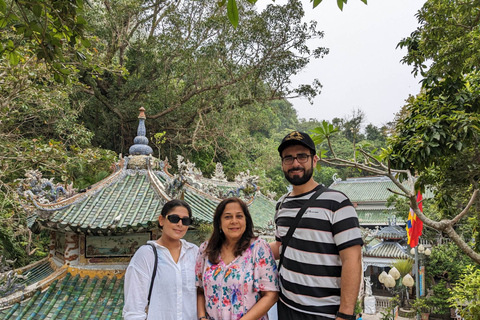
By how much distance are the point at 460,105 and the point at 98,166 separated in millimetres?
10602

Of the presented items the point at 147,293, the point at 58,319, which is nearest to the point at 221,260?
the point at 147,293

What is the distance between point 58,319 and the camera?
4223mm

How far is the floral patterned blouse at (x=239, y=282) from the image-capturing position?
78.5 inches

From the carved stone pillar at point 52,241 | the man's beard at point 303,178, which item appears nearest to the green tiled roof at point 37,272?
the carved stone pillar at point 52,241

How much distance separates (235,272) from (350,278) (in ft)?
2.15

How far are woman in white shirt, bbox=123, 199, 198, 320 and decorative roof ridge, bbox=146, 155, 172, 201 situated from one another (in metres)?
2.39

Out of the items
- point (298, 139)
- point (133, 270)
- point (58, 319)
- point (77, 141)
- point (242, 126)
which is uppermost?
point (242, 126)

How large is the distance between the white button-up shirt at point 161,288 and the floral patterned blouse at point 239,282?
0.47 ft

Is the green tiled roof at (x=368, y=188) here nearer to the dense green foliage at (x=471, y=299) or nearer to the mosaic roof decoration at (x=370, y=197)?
the mosaic roof decoration at (x=370, y=197)

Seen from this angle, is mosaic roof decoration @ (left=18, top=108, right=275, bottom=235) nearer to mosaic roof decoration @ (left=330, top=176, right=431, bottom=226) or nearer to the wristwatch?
the wristwatch

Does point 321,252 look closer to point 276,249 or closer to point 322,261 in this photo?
point 322,261

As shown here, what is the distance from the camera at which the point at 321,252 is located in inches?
74.6

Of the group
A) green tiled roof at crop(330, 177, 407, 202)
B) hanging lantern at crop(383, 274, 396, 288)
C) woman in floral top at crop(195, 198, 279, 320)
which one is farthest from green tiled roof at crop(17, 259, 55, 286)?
green tiled roof at crop(330, 177, 407, 202)

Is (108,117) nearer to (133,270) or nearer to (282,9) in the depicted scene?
(282,9)
